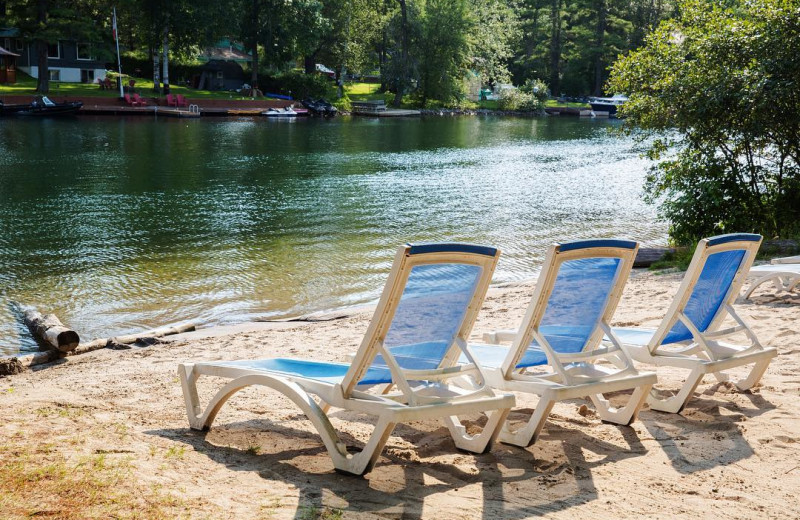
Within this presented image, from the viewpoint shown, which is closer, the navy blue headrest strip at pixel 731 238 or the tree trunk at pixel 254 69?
the navy blue headrest strip at pixel 731 238

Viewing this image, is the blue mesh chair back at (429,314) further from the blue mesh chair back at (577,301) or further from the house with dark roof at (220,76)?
the house with dark roof at (220,76)

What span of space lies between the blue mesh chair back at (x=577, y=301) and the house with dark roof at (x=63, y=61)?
2592 inches

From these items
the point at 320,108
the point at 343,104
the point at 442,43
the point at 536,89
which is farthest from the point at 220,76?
the point at 536,89

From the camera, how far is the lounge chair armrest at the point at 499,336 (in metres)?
6.29

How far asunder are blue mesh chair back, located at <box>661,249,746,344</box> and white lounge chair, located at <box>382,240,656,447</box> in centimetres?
68

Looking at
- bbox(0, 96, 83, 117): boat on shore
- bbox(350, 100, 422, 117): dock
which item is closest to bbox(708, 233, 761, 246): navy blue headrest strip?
bbox(0, 96, 83, 117): boat on shore

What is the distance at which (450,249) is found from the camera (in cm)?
453

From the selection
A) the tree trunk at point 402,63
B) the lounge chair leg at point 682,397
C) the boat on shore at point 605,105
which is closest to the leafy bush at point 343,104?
the tree trunk at point 402,63

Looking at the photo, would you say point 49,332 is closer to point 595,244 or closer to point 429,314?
point 429,314

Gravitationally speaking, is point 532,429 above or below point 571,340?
below

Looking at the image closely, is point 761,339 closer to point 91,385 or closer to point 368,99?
point 91,385

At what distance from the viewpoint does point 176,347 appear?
9477 millimetres

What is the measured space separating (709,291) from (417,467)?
253 centimetres

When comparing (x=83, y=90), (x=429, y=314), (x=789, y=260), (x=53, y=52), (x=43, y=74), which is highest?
(x=53, y=52)
